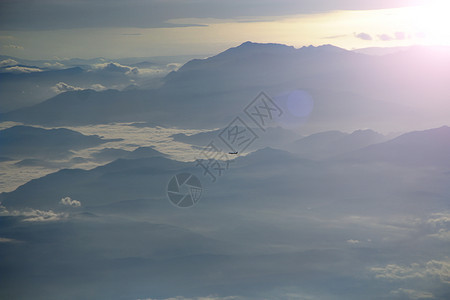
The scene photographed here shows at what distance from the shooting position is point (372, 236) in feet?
518

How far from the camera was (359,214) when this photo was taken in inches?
7116

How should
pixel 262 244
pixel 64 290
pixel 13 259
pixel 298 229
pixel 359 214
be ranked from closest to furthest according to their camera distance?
pixel 64 290, pixel 13 259, pixel 262 244, pixel 298 229, pixel 359 214

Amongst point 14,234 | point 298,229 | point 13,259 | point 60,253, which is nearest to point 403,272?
point 298,229

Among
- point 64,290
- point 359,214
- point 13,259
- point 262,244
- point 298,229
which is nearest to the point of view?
point 64,290

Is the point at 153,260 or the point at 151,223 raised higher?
the point at 151,223

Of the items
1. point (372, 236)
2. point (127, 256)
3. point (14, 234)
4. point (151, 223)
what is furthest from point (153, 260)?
point (372, 236)

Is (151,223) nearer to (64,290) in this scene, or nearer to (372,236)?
(64,290)

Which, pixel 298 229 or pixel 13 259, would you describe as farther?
pixel 298 229

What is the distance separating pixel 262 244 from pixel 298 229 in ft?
62.8

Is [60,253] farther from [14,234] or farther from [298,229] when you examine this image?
[298,229]

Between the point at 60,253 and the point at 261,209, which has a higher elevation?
the point at 261,209

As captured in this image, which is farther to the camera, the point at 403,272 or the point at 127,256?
the point at 127,256

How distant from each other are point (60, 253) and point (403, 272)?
112563 millimetres

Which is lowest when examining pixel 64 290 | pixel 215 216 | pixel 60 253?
pixel 64 290
